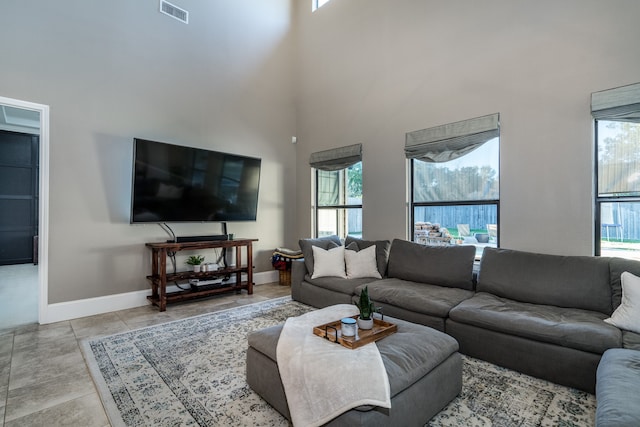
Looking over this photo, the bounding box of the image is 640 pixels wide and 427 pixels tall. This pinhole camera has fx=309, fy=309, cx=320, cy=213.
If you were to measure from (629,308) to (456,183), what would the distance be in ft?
6.35

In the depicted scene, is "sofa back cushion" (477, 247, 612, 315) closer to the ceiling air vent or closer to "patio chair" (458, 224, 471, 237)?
"patio chair" (458, 224, 471, 237)

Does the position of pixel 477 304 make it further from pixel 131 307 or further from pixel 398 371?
pixel 131 307

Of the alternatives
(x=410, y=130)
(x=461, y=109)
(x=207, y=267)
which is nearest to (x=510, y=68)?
Result: (x=461, y=109)

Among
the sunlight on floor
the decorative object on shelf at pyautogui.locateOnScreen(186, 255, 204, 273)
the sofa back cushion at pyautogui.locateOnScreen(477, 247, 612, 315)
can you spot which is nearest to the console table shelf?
the decorative object on shelf at pyautogui.locateOnScreen(186, 255, 204, 273)

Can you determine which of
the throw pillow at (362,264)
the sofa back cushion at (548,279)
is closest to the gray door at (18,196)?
the throw pillow at (362,264)

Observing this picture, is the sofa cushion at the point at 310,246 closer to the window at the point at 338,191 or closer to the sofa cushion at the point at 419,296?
the window at the point at 338,191

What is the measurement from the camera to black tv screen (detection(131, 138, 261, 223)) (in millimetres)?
3680

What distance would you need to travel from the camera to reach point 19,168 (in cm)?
666

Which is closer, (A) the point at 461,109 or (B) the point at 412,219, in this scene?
(A) the point at 461,109

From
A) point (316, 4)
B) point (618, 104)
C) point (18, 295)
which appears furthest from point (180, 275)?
point (316, 4)

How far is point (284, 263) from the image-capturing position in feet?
16.6

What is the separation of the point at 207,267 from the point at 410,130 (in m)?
3.27

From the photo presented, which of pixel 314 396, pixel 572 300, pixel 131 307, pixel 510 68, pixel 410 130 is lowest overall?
pixel 131 307

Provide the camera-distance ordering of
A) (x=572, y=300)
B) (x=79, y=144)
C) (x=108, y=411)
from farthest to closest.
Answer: (x=79, y=144) < (x=572, y=300) < (x=108, y=411)
